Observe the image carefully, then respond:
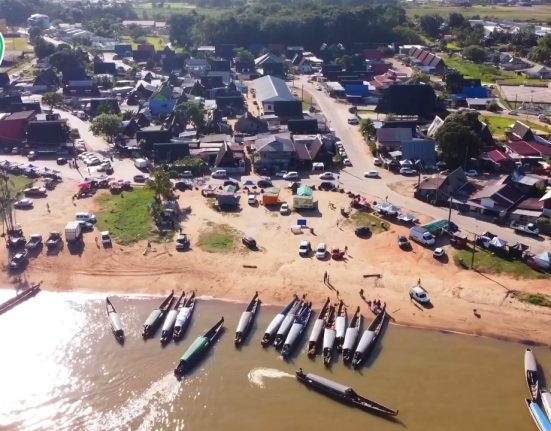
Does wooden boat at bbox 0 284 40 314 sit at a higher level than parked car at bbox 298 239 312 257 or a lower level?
lower

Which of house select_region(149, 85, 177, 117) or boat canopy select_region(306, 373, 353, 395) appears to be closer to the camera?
boat canopy select_region(306, 373, 353, 395)

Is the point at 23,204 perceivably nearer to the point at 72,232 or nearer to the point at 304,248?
the point at 72,232

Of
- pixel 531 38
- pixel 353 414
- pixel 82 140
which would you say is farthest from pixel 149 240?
pixel 531 38

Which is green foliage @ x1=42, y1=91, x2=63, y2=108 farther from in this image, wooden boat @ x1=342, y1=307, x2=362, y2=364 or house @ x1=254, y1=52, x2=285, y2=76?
wooden boat @ x1=342, y1=307, x2=362, y2=364

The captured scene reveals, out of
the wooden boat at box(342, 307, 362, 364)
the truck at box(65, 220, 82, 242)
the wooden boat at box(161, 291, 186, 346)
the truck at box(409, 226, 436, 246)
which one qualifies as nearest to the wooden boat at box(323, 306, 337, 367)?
the wooden boat at box(342, 307, 362, 364)

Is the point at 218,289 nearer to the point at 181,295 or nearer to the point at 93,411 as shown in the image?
the point at 181,295

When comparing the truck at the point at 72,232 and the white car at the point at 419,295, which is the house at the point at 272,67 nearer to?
the truck at the point at 72,232
